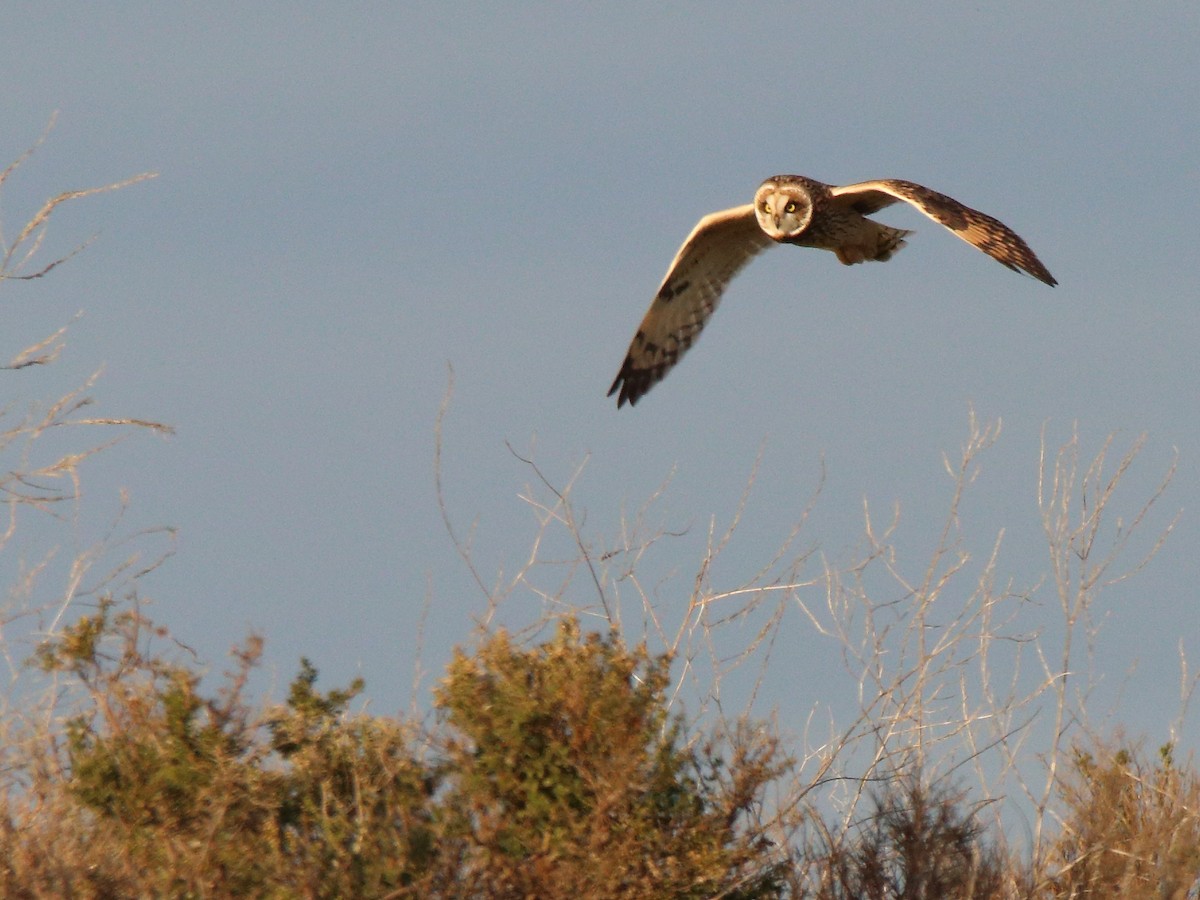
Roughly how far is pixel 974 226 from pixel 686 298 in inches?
110

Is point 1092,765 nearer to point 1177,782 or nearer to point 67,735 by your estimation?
point 1177,782

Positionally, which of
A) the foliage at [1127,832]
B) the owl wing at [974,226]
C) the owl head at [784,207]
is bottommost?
the foliage at [1127,832]

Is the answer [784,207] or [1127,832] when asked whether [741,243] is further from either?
[1127,832]

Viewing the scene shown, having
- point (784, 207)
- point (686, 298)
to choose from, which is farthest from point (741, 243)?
point (784, 207)

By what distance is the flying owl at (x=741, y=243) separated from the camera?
9.13m

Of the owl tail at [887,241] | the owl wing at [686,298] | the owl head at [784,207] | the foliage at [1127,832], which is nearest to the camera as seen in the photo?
the foliage at [1127,832]

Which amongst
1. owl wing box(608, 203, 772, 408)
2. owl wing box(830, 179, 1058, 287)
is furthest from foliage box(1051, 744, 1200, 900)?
owl wing box(608, 203, 772, 408)

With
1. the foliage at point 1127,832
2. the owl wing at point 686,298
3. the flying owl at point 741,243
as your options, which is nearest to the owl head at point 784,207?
the flying owl at point 741,243

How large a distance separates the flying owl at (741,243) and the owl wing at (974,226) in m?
0.05

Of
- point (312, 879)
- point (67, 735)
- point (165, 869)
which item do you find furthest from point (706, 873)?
point (67, 735)

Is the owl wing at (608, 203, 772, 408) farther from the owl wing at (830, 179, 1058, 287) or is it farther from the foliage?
the foliage

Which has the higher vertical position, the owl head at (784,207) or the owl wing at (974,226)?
the owl head at (784,207)

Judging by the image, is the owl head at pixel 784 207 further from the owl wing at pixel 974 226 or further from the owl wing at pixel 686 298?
the owl wing at pixel 974 226

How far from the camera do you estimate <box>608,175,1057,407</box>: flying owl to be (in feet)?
30.0
